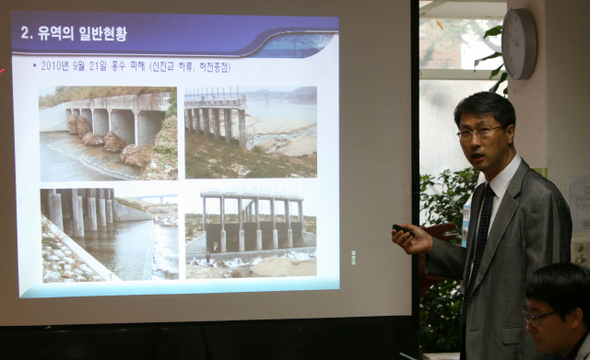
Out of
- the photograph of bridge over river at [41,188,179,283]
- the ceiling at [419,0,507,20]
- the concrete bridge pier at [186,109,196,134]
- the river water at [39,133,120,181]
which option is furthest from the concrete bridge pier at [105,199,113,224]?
the ceiling at [419,0,507,20]

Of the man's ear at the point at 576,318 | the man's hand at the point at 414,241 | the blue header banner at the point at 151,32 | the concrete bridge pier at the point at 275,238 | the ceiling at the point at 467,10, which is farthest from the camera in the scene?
the ceiling at the point at 467,10

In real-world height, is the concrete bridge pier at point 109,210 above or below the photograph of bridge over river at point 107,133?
below

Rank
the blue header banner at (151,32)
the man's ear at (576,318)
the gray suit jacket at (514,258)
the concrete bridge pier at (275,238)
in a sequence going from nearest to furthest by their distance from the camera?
the man's ear at (576,318) → the gray suit jacket at (514,258) → the blue header banner at (151,32) → the concrete bridge pier at (275,238)

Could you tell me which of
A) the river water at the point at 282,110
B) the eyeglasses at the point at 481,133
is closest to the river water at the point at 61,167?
the river water at the point at 282,110

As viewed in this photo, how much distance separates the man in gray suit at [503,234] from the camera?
142 centimetres

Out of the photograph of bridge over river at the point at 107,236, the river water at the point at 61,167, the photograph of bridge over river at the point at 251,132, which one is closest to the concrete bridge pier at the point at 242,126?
the photograph of bridge over river at the point at 251,132

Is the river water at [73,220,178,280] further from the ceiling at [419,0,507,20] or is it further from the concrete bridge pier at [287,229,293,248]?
the ceiling at [419,0,507,20]

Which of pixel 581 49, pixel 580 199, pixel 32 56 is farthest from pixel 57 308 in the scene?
pixel 581 49

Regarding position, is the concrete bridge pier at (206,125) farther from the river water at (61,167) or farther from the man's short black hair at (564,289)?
the man's short black hair at (564,289)

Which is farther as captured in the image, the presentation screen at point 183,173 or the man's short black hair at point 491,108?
the presentation screen at point 183,173

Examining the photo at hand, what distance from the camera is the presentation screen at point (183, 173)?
241 cm

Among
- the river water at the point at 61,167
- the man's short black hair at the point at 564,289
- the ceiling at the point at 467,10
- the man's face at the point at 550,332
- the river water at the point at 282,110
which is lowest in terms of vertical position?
the man's face at the point at 550,332

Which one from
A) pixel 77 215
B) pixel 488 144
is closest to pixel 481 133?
pixel 488 144

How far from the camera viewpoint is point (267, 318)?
253 centimetres
